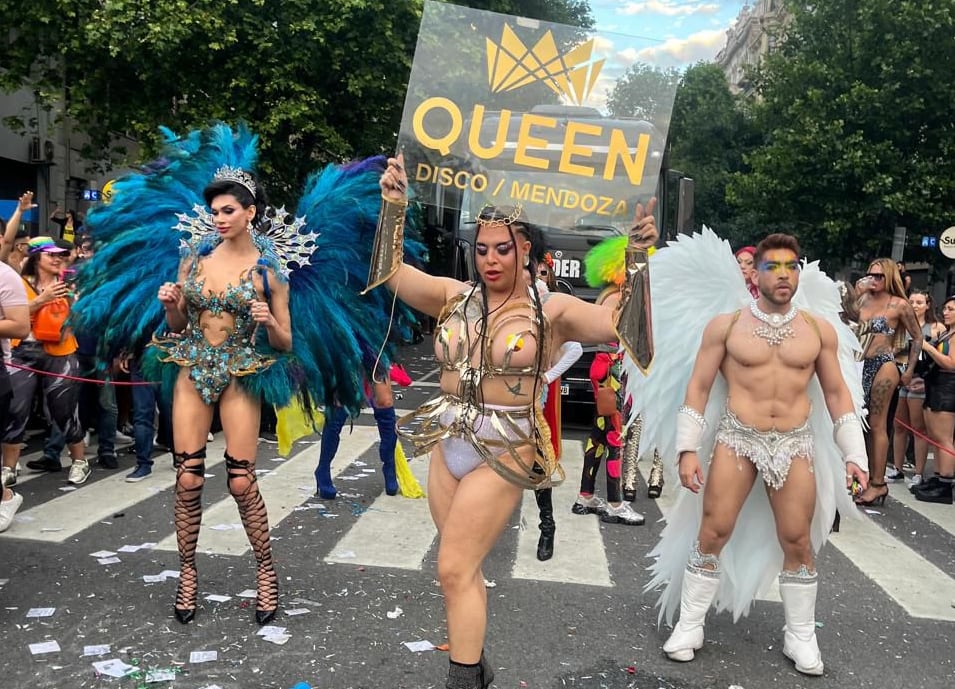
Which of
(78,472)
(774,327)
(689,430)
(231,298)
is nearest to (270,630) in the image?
(231,298)

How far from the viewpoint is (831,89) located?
21.7m

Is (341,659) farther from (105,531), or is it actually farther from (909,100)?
(909,100)

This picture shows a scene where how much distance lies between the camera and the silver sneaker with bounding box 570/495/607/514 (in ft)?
21.5

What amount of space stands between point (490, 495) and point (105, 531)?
11.6 feet

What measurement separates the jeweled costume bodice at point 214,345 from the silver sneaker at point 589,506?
3181 millimetres

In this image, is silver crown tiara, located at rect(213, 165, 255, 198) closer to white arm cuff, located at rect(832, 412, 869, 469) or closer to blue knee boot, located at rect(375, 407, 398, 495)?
blue knee boot, located at rect(375, 407, 398, 495)

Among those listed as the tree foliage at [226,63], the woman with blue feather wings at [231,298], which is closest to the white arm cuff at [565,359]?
the woman with blue feather wings at [231,298]

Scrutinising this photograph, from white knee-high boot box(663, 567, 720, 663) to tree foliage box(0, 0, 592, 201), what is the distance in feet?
41.6

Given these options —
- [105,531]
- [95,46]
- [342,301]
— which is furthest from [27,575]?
[95,46]

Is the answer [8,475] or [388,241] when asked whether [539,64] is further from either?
[8,475]

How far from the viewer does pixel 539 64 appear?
3.03m

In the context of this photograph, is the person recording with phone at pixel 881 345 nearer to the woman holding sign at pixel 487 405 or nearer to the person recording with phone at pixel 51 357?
the woman holding sign at pixel 487 405

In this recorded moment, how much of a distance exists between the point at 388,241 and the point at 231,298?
113 centimetres

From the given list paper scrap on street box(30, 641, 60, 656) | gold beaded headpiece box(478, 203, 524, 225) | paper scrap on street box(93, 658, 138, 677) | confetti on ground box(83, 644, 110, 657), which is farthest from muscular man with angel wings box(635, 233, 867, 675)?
paper scrap on street box(30, 641, 60, 656)
